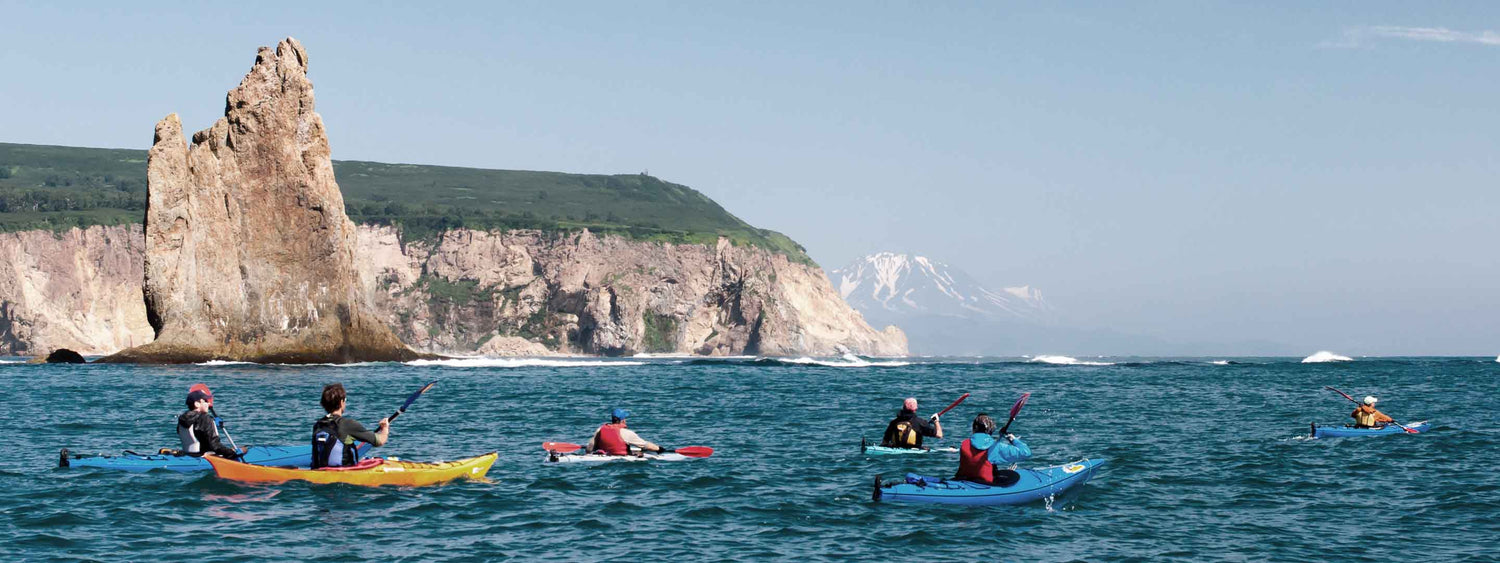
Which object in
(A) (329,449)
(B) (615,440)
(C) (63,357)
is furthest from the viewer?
(C) (63,357)

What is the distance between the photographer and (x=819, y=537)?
2066 centimetres

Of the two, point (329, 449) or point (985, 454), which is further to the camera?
point (329, 449)

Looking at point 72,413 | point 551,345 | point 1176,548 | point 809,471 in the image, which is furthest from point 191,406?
point 551,345

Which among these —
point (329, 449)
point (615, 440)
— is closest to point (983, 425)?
point (615, 440)

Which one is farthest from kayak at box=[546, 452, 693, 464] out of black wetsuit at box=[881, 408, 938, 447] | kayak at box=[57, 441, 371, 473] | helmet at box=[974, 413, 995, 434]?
helmet at box=[974, 413, 995, 434]

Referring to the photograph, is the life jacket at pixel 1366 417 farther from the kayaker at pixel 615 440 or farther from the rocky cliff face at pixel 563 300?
the rocky cliff face at pixel 563 300

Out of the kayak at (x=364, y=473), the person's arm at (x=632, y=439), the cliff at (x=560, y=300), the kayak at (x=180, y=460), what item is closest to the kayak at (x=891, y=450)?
the person's arm at (x=632, y=439)

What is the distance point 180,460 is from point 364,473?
4.99 meters

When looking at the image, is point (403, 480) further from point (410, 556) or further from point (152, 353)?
point (152, 353)

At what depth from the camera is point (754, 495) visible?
25.1 meters

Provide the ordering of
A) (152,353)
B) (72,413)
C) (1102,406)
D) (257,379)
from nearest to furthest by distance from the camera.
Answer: (72,413), (1102,406), (257,379), (152,353)

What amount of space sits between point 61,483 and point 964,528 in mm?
17514

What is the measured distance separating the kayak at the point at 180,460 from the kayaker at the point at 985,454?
12.1 meters

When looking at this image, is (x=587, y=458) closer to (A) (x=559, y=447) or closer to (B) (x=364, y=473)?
(A) (x=559, y=447)
